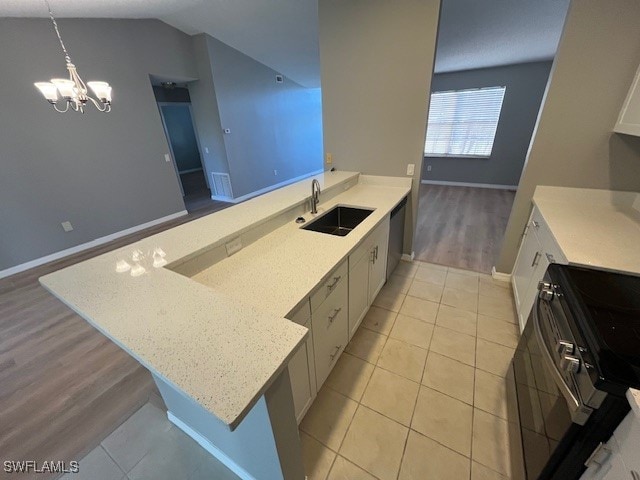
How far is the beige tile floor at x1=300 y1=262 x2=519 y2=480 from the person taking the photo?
50.4 inches

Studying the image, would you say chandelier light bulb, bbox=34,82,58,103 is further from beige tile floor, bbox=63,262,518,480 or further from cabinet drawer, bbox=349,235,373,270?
cabinet drawer, bbox=349,235,373,270

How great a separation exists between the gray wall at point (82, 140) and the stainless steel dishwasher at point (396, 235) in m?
4.08

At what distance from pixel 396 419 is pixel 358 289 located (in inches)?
30.4

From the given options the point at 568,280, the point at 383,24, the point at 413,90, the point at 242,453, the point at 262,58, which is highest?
the point at 262,58

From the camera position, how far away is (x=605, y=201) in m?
1.97

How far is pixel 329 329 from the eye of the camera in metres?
1.45

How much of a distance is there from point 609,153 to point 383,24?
2011 mm

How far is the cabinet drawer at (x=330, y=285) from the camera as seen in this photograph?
4.04 feet

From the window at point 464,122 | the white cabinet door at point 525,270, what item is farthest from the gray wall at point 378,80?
the window at point 464,122

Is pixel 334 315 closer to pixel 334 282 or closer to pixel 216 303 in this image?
pixel 334 282

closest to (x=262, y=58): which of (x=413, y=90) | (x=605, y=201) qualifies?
(x=413, y=90)

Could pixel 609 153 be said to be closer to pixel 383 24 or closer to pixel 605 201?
pixel 605 201

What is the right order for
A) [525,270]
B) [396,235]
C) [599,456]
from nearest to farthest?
1. [599,456]
2. [525,270]
3. [396,235]

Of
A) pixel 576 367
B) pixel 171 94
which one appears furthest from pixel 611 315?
pixel 171 94
